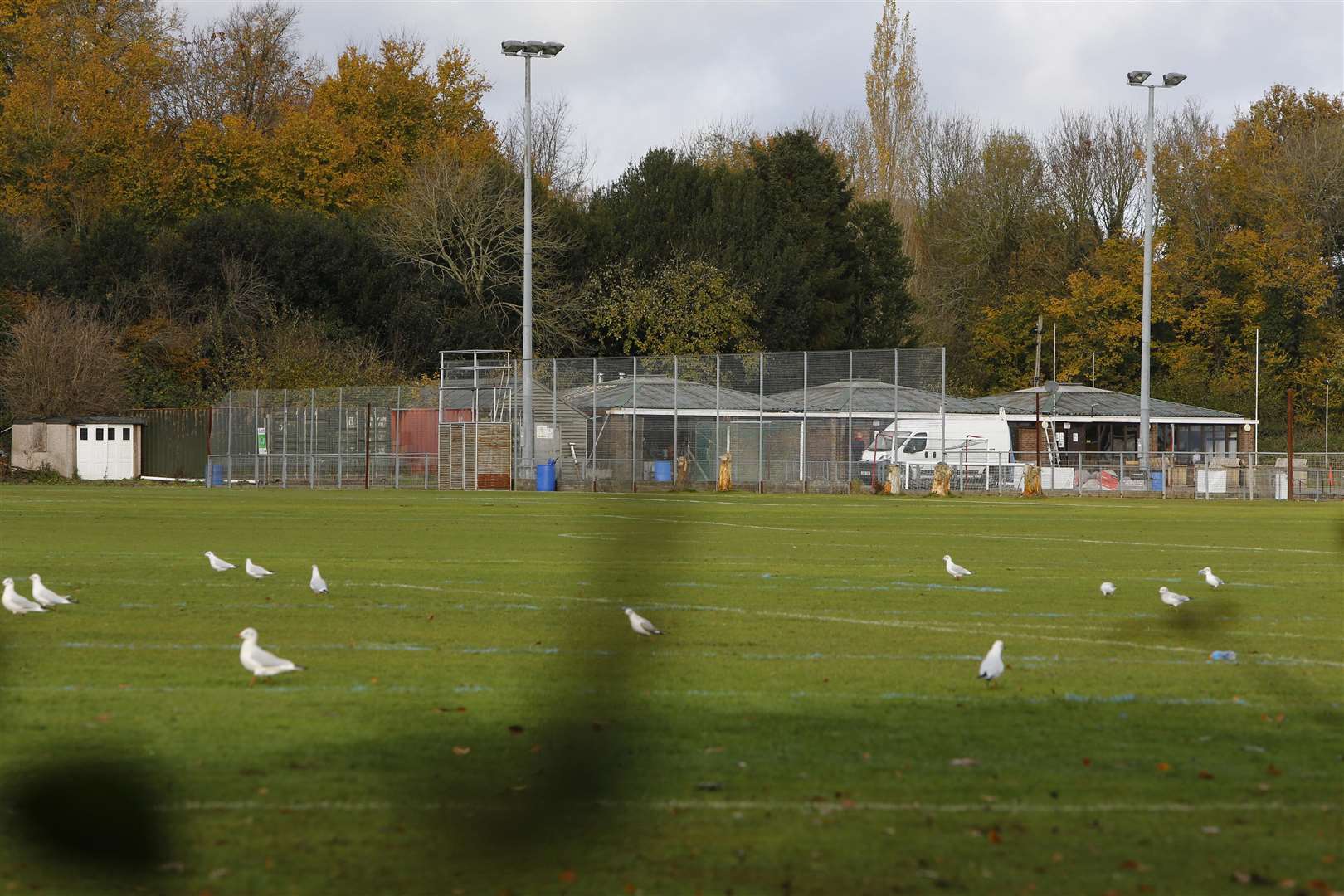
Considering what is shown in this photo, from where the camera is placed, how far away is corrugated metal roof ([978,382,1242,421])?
64438 millimetres

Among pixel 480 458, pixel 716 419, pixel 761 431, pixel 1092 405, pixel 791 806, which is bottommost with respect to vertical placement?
pixel 791 806

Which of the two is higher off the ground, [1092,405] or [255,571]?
[1092,405]

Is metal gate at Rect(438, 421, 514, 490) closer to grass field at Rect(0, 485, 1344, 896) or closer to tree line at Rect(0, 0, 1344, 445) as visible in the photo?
tree line at Rect(0, 0, 1344, 445)

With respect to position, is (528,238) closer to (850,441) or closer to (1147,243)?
(850,441)

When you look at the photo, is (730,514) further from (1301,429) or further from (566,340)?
(1301,429)

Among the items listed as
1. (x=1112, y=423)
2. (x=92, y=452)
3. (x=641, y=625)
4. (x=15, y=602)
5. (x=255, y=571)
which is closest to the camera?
(x=641, y=625)

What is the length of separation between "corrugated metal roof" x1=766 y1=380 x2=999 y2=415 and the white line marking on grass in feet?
128

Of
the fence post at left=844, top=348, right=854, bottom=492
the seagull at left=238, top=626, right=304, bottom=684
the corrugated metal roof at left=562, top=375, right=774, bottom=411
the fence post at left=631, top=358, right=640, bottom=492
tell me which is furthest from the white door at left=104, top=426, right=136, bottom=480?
the seagull at left=238, top=626, right=304, bottom=684

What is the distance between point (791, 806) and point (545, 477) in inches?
1552

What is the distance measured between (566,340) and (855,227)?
53.2 ft

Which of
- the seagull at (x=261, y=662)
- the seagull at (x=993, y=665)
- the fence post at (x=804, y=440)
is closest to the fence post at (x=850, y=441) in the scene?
the fence post at (x=804, y=440)

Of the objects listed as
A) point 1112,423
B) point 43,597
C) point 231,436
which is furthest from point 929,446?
point 43,597

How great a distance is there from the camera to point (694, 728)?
8117mm

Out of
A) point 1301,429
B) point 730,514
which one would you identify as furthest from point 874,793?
point 1301,429
